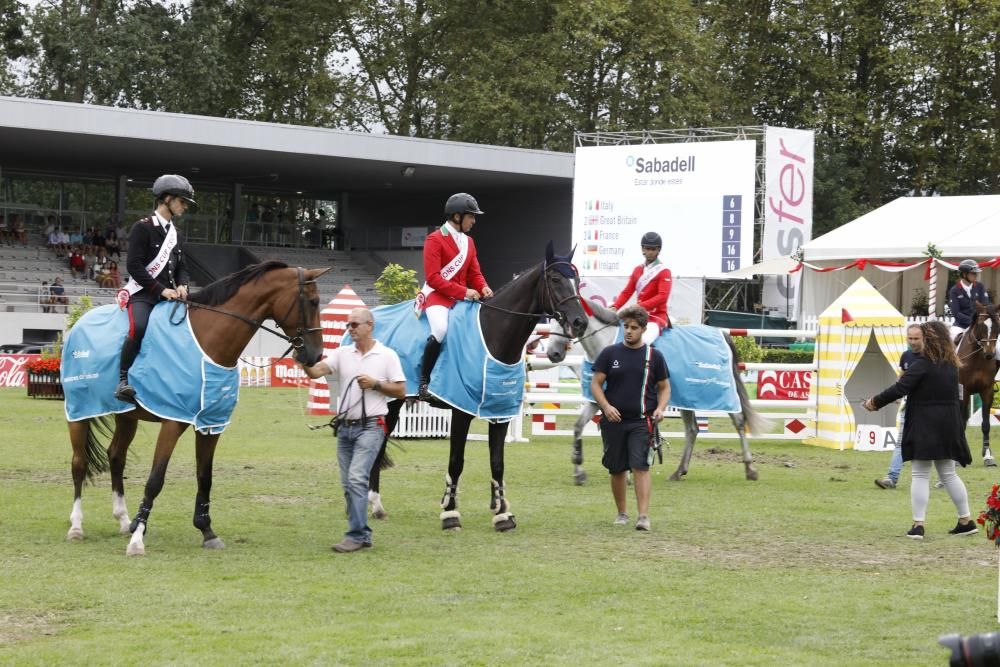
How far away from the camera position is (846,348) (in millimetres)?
17781

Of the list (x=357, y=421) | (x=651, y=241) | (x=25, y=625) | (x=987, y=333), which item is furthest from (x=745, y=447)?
(x=25, y=625)

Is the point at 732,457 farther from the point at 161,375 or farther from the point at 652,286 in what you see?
the point at 161,375

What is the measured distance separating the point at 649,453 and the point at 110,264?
34.9 m

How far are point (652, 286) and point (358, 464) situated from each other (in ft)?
17.0

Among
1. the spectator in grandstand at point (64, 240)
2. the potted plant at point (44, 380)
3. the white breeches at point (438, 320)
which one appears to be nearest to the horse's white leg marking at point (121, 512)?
the white breeches at point (438, 320)

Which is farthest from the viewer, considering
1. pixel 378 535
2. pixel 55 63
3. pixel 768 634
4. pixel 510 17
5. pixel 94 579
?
pixel 510 17

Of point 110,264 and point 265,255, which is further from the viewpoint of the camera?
point 265,255

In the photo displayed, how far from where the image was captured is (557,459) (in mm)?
16047

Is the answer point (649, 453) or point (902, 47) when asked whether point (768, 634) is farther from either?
point (902, 47)

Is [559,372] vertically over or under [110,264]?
under

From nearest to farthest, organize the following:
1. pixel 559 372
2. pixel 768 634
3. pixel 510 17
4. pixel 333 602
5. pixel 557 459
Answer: pixel 768 634 < pixel 333 602 < pixel 557 459 < pixel 559 372 < pixel 510 17

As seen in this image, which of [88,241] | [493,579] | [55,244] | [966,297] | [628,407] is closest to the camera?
[493,579]

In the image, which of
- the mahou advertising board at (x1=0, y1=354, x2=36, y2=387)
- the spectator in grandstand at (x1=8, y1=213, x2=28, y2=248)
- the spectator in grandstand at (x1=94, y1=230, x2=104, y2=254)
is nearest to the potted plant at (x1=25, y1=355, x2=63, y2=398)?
the mahou advertising board at (x1=0, y1=354, x2=36, y2=387)

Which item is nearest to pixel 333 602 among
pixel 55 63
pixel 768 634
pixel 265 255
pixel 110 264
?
pixel 768 634
